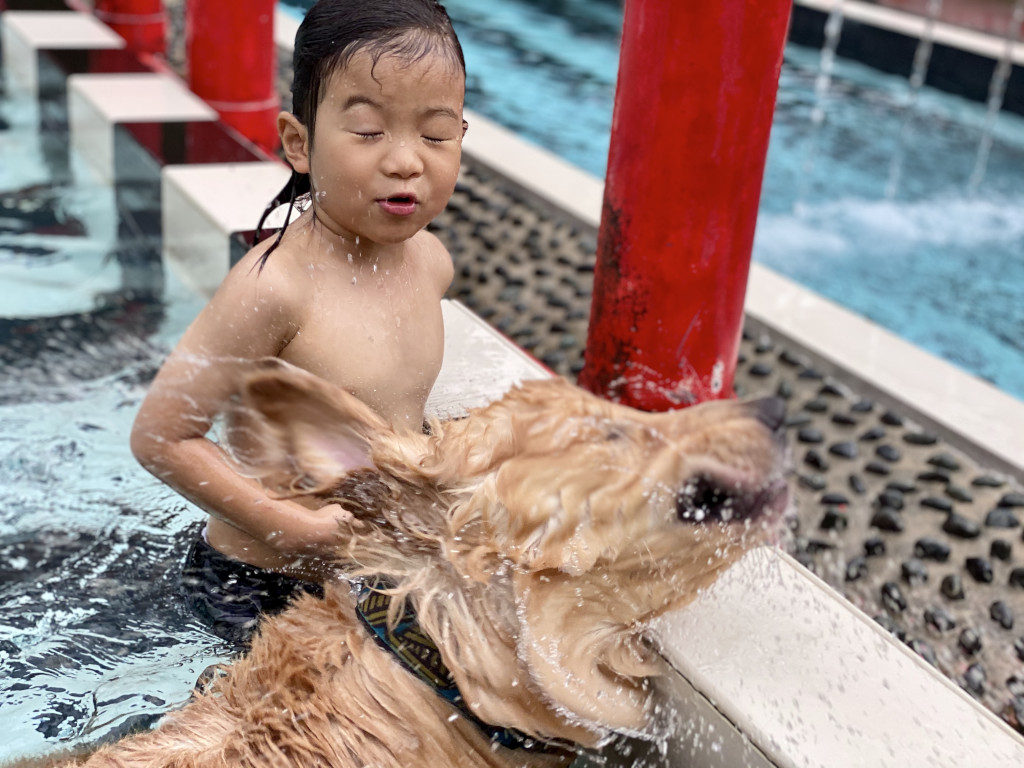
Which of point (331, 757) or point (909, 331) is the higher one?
point (331, 757)

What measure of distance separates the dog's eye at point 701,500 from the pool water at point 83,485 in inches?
40.5

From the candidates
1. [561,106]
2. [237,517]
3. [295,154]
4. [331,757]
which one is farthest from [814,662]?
[561,106]

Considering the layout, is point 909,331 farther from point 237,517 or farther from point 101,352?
point 237,517

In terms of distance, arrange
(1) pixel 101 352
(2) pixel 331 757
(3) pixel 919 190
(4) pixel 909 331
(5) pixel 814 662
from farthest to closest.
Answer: (3) pixel 919 190 < (4) pixel 909 331 < (1) pixel 101 352 < (5) pixel 814 662 < (2) pixel 331 757

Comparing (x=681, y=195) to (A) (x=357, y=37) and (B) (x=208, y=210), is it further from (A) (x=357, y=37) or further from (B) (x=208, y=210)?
(B) (x=208, y=210)

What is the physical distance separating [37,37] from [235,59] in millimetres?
1757

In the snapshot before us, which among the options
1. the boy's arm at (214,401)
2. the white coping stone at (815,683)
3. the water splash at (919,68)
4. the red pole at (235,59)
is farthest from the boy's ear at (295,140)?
the water splash at (919,68)

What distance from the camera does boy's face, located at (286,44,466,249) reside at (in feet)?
5.46

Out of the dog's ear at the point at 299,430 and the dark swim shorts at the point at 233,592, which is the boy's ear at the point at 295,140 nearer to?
the dog's ear at the point at 299,430

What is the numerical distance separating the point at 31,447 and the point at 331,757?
1835 mm

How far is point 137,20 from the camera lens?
24.1 feet

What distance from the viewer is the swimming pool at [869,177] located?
5.56 m

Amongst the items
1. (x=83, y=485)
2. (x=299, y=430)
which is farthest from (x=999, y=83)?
(x=299, y=430)

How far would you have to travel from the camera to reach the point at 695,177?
9.26 feet
